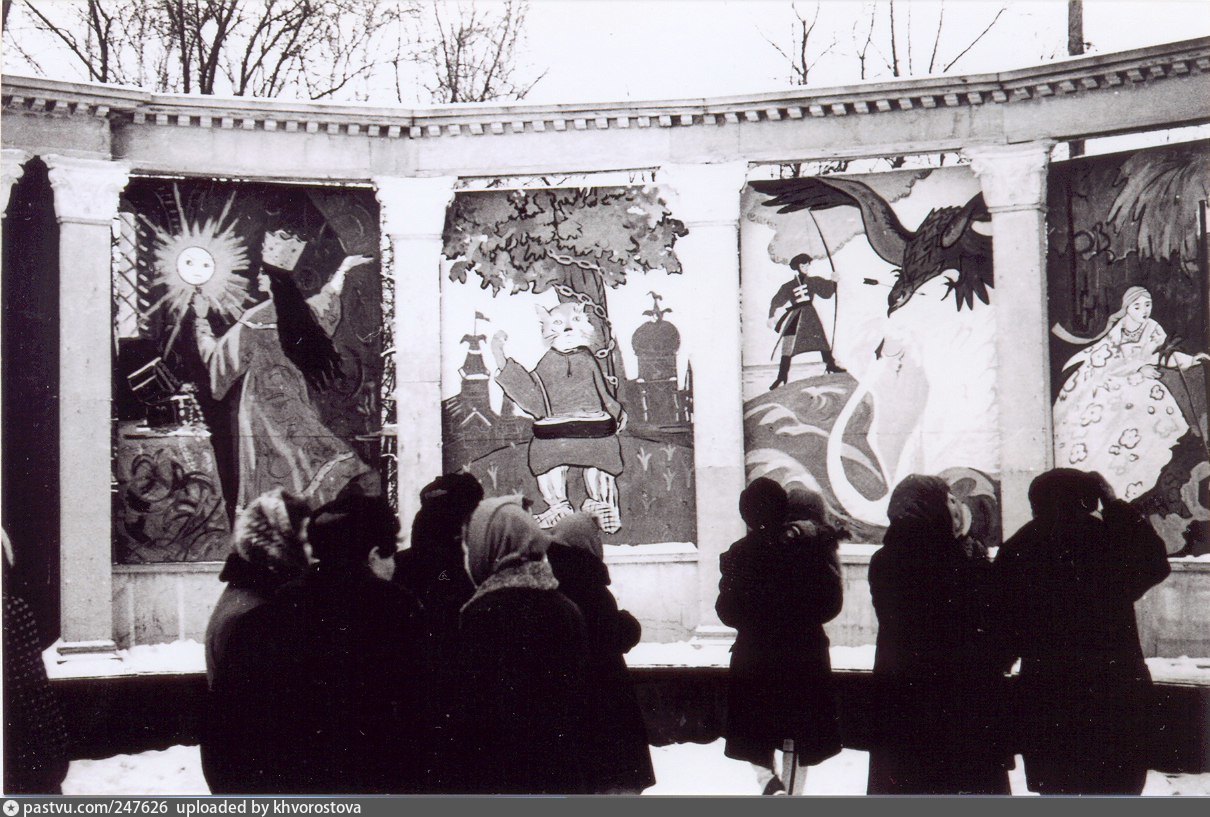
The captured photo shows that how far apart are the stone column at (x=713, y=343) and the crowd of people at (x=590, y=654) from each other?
2279 millimetres

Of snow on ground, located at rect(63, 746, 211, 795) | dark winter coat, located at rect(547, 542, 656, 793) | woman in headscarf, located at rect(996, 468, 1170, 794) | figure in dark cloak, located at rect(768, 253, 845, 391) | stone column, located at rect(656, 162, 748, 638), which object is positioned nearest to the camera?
dark winter coat, located at rect(547, 542, 656, 793)

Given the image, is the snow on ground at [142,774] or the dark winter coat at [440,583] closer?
the dark winter coat at [440,583]

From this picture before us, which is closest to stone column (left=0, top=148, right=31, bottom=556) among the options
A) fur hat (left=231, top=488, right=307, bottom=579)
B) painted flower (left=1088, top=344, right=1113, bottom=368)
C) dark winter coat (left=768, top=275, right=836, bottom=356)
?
fur hat (left=231, top=488, right=307, bottom=579)

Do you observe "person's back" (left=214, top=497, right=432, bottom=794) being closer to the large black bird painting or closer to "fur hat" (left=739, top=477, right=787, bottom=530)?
"fur hat" (left=739, top=477, right=787, bottom=530)

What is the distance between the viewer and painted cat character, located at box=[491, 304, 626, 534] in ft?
24.5

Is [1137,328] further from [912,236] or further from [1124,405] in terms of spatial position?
[912,236]

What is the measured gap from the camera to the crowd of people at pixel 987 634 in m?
4.37

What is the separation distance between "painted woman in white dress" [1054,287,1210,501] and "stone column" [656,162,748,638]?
199 centimetres

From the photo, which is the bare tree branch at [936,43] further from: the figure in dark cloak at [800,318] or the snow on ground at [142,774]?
the snow on ground at [142,774]

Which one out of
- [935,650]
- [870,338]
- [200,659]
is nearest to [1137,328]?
[870,338]

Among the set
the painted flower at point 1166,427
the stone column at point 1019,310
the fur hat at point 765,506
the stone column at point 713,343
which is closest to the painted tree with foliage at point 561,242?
the stone column at point 713,343

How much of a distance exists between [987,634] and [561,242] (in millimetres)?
4122
